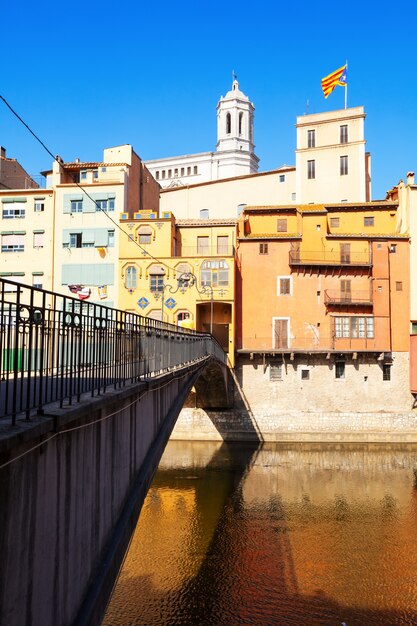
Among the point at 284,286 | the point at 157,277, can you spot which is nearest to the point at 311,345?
the point at 284,286

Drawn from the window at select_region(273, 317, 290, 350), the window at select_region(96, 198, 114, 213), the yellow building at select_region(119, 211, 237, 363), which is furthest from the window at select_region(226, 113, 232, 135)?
the window at select_region(273, 317, 290, 350)

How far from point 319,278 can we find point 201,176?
55649 mm

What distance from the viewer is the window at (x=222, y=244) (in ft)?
152

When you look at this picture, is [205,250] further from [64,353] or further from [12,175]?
[64,353]

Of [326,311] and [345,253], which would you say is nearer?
[326,311]

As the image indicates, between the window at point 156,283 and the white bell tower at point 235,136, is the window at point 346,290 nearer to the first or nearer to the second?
the window at point 156,283

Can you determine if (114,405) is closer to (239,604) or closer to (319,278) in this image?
(239,604)

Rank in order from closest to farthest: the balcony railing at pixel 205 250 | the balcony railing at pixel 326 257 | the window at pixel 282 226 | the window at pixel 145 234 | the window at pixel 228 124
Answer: the window at pixel 145 234 → the balcony railing at pixel 326 257 → the balcony railing at pixel 205 250 → the window at pixel 282 226 → the window at pixel 228 124

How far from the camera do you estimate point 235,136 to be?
298 ft

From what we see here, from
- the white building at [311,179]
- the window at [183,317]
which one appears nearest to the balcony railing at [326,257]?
the window at [183,317]

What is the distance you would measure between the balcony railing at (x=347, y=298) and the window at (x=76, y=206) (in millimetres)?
21301

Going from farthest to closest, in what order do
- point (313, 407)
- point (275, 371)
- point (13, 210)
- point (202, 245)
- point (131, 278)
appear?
1. point (202, 245)
2. point (13, 210)
3. point (131, 278)
4. point (275, 371)
5. point (313, 407)

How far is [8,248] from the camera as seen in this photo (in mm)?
44625

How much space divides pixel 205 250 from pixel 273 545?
2888 cm
